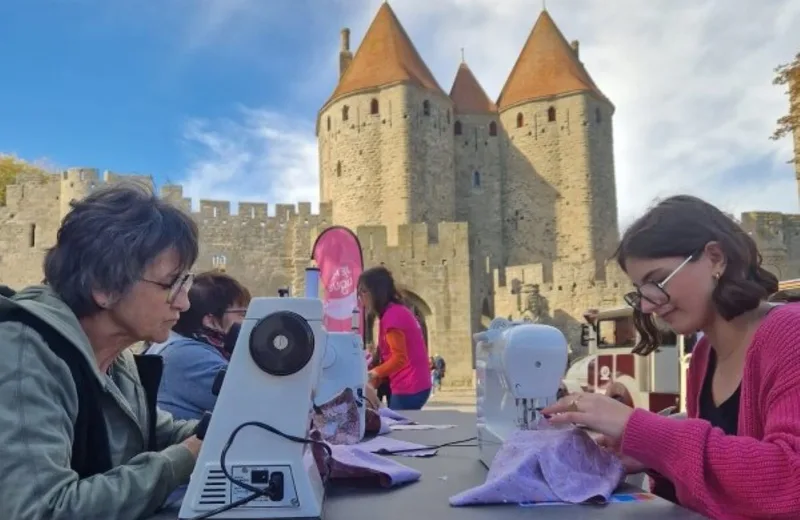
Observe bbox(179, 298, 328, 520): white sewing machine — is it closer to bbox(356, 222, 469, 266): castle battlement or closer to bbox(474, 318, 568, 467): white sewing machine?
bbox(474, 318, 568, 467): white sewing machine

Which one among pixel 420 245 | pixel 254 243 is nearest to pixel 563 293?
pixel 420 245

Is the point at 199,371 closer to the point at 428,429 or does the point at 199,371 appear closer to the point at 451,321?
the point at 428,429

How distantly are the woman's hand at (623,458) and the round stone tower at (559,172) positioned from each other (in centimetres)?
2658

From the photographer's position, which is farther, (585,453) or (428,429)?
(428,429)

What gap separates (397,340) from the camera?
480cm

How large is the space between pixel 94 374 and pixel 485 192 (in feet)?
93.2

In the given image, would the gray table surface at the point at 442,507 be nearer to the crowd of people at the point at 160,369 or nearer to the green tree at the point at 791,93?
the crowd of people at the point at 160,369

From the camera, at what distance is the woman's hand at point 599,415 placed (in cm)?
151

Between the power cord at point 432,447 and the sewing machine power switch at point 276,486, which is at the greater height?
the sewing machine power switch at point 276,486

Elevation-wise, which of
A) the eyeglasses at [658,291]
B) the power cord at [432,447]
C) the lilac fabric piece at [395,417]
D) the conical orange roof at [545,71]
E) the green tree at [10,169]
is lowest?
the lilac fabric piece at [395,417]

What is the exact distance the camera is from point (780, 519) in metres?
1.28

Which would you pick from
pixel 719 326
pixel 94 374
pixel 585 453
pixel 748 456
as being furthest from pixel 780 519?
pixel 94 374

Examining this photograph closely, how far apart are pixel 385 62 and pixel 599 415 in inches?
1075

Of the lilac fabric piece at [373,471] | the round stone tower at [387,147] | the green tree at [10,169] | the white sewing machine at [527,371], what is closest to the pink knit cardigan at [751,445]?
the white sewing machine at [527,371]
